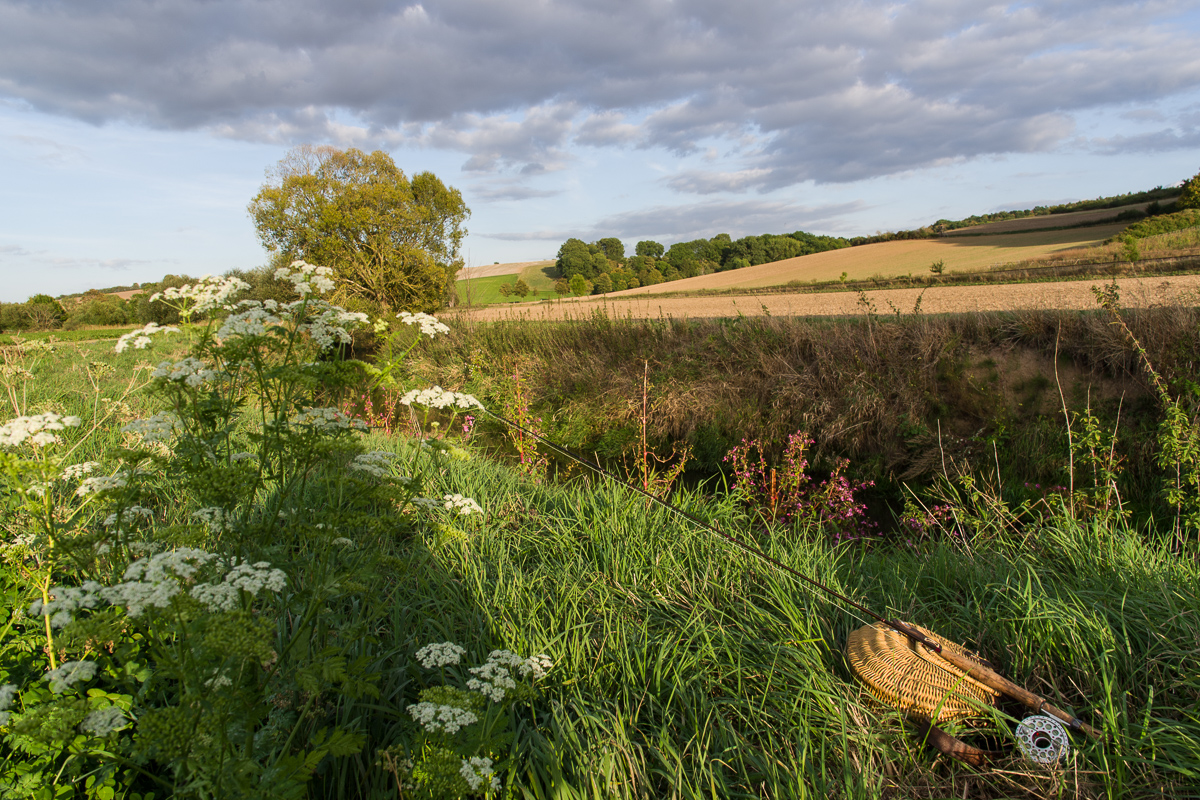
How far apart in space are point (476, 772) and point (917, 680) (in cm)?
158

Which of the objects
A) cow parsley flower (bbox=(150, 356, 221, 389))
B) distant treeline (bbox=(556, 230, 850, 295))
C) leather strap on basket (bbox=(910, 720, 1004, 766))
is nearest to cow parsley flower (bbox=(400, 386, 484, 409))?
cow parsley flower (bbox=(150, 356, 221, 389))

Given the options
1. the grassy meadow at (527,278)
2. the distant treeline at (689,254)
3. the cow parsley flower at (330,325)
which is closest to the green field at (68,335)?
the cow parsley flower at (330,325)

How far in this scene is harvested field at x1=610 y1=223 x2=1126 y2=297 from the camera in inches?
1061

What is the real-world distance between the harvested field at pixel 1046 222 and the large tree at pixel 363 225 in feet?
112

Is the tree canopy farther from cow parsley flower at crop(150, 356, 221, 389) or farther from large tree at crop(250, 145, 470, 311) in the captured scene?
cow parsley flower at crop(150, 356, 221, 389)

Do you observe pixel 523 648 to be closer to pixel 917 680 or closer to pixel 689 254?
pixel 917 680

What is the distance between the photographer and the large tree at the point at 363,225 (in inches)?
876

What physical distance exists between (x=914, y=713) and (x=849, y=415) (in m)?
5.90

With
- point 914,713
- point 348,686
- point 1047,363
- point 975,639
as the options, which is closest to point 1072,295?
point 1047,363

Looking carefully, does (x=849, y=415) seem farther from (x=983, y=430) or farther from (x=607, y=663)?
(x=607, y=663)

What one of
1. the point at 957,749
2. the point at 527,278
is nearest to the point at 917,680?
the point at 957,749

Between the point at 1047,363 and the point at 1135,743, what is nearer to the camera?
the point at 1135,743

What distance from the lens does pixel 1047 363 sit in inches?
277

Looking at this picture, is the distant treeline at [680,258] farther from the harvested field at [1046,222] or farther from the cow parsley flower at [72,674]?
the cow parsley flower at [72,674]
